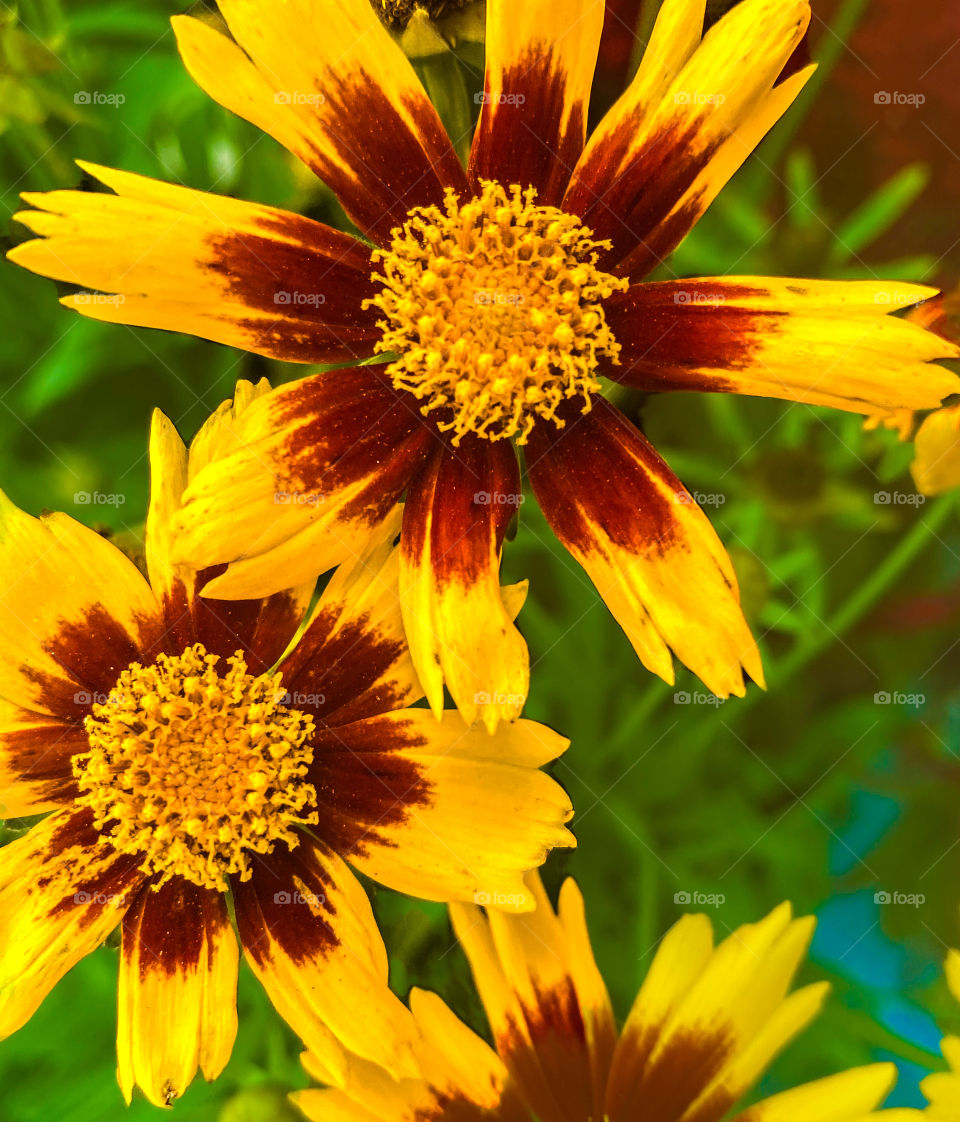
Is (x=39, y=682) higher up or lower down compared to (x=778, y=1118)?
higher up

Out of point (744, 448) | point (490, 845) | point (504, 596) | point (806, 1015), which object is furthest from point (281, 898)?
point (744, 448)

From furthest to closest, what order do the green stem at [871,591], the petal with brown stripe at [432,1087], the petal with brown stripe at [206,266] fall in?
the green stem at [871,591]
the petal with brown stripe at [432,1087]
the petal with brown stripe at [206,266]

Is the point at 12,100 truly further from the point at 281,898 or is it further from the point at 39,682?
the point at 281,898

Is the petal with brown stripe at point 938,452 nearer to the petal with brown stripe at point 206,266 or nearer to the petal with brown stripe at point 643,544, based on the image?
the petal with brown stripe at point 643,544
